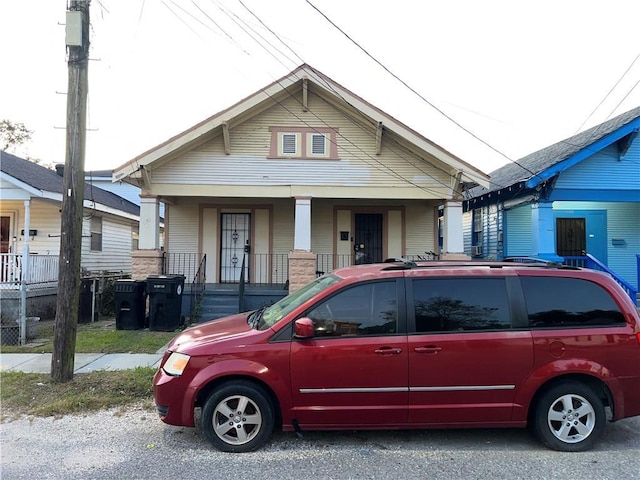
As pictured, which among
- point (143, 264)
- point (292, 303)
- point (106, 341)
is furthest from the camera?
point (143, 264)

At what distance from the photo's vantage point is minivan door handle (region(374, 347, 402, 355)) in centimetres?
396

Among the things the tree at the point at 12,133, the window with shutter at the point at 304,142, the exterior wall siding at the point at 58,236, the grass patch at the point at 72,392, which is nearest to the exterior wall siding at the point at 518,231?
the window with shutter at the point at 304,142

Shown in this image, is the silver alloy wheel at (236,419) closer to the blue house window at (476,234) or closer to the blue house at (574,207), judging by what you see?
the blue house at (574,207)

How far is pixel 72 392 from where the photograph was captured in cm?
545

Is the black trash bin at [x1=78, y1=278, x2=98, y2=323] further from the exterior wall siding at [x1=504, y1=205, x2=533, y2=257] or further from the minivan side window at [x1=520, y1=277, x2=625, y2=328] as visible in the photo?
the exterior wall siding at [x1=504, y1=205, x2=533, y2=257]

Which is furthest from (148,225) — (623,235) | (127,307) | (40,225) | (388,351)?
(623,235)

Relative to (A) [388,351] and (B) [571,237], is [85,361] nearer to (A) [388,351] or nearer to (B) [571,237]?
(A) [388,351]

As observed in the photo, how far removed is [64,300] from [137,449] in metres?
2.67

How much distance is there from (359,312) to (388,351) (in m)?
0.44

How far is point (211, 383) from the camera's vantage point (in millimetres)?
3955

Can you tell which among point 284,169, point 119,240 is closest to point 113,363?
point 284,169

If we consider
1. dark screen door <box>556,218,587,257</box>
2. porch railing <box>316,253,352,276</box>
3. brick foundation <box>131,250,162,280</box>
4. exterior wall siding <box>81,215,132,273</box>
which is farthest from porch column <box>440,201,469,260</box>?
exterior wall siding <box>81,215,132,273</box>

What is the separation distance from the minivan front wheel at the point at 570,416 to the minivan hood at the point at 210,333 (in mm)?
2818

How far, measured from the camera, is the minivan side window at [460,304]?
4.09 m
